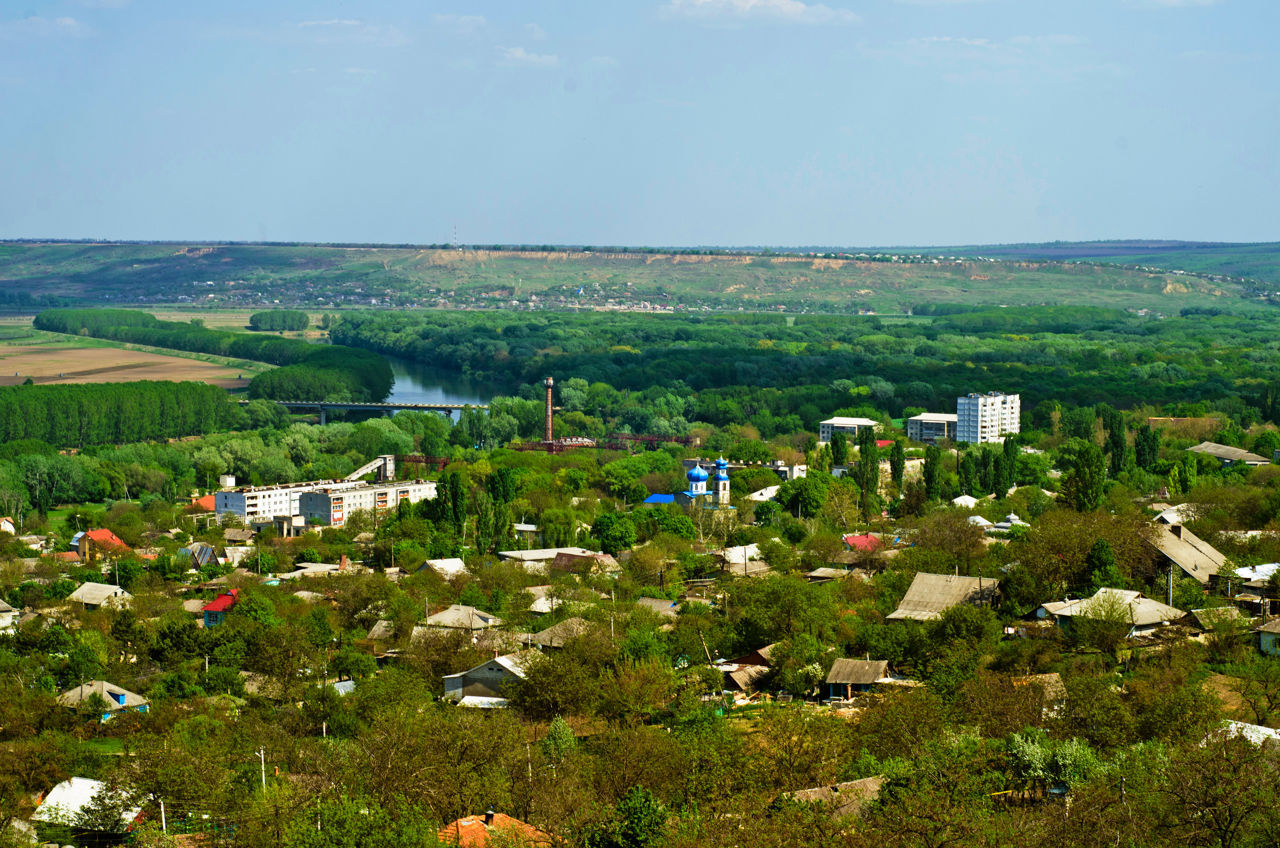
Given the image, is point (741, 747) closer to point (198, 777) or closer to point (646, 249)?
point (198, 777)

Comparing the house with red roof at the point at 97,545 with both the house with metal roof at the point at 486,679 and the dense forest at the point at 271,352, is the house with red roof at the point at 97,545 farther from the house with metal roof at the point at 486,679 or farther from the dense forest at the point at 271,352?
the dense forest at the point at 271,352

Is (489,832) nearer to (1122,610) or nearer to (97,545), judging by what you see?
(1122,610)

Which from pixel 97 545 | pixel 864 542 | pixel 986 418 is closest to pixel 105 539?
pixel 97 545

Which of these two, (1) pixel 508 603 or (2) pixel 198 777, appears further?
(1) pixel 508 603

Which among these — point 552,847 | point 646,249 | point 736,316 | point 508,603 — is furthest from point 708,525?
point 646,249

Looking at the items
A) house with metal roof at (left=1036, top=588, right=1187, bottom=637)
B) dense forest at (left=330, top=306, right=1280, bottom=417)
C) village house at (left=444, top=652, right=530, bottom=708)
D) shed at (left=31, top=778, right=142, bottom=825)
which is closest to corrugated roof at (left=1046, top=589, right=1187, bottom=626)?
house with metal roof at (left=1036, top=588, right=1187, bottom=637)

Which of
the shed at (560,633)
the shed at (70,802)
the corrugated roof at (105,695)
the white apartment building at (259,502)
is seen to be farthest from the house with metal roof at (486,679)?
the white apartment building at (259,502)

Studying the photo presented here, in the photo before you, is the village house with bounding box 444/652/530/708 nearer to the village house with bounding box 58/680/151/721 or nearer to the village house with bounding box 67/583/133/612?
the village house with bounding box 58/680/151/721
